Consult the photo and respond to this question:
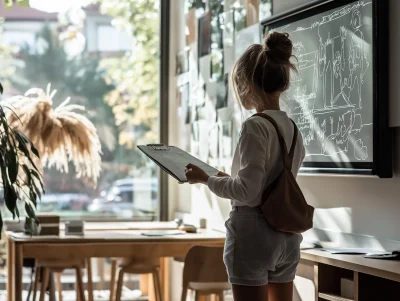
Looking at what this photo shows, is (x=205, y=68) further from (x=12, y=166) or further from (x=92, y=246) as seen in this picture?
(x=12, y=166)

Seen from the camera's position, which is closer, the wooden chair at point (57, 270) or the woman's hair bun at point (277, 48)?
the woman's hair bun at point (277, 48)

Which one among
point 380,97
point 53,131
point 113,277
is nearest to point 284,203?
point 380,97

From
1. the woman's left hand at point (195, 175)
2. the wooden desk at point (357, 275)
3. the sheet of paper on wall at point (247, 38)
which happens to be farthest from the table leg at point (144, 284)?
the woman's left hand at point (195, 175)

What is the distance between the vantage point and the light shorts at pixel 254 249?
2.58 meters

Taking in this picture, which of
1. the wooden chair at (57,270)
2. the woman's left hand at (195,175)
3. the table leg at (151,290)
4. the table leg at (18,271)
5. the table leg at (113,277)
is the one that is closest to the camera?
the woman's left hand at (195,175)

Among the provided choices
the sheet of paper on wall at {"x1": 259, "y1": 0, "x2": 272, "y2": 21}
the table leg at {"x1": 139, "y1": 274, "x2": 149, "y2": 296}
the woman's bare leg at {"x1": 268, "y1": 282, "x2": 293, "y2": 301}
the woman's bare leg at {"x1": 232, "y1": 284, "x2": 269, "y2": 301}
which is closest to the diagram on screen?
the sheet of paper on wall at {"x1": 259, "y1": 0, "x2": 272, "y2": 21}

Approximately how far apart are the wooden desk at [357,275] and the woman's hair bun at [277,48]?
2.68 feet

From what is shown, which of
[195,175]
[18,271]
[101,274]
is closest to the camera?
[195,175]

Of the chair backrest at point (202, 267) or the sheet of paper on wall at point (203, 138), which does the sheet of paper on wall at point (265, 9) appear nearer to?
the sheet of paper on wall at point (203, 138)

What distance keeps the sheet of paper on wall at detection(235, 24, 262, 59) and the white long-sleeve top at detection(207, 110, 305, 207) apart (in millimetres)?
1862

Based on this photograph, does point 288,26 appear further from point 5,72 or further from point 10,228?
point 5,72

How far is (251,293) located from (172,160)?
0.72 metres

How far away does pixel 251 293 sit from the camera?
8.34ft

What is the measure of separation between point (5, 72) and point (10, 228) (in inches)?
65.8
